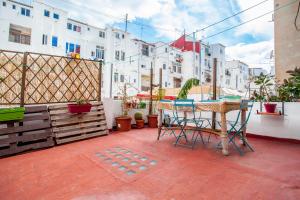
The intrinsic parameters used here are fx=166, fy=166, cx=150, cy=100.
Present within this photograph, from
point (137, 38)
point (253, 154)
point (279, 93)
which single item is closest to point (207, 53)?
point (137, 38)

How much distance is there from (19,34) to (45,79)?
46.2 feet

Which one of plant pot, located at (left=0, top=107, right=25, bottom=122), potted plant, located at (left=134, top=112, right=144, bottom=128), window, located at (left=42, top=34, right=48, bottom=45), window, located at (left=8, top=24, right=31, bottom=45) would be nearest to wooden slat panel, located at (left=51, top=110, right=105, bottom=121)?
plant pot, located at (left=0, top=107, right=25, bottom=122)

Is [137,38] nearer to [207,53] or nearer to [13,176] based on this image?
[207,53]

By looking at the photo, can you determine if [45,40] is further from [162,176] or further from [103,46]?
[162,176]

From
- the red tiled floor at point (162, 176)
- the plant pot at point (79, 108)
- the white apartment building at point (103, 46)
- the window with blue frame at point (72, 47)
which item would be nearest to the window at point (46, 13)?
the white apartment building at point (103, 46)

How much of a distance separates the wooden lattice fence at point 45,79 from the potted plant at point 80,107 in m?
0.37

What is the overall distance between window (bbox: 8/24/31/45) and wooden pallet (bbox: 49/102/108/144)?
13.9 m

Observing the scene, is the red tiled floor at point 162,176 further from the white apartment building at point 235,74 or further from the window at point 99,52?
the white apartment building at point 235,74

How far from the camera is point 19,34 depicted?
46.7 ft

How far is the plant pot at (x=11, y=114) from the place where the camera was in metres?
3.22

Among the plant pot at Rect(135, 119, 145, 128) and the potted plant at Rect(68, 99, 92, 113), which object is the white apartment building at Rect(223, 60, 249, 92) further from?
the potted plant at Rect(68, 99, 92, 113)

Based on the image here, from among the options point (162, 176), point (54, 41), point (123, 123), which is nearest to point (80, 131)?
point (123, 123)

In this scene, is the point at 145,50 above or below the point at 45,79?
above

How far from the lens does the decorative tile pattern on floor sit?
230 cm
